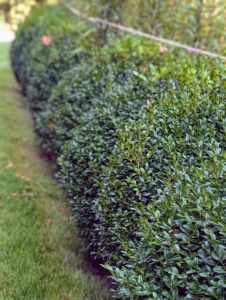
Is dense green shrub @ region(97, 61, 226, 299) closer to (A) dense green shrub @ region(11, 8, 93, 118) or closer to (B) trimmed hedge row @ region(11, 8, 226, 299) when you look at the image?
(B) trimmed hedge row @ region(11, 8, 226, 299)

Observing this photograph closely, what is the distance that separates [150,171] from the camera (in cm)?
155

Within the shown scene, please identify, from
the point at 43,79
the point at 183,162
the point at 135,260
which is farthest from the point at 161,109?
the point at 43,79

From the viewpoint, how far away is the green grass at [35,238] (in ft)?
6.58

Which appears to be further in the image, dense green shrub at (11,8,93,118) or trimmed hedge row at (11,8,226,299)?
dense green shrub at (11,8,93,118)

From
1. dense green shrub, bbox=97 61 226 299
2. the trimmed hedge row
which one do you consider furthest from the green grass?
dense green shrub, bbox=97 61 226 299

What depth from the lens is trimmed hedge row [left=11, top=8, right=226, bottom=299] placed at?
1.21 metres

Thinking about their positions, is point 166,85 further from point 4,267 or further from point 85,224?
point 4,267

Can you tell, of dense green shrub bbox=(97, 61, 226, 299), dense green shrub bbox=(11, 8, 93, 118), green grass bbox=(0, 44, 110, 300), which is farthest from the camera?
dense green shrub bbox=(11, 8, 93, 118)

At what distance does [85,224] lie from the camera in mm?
2133

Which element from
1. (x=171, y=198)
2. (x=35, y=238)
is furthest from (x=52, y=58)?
(x=171, y=198)

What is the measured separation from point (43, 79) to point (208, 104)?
2.61 metres

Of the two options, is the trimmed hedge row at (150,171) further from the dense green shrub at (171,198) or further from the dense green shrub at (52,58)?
the dense green shrub at (52,58)

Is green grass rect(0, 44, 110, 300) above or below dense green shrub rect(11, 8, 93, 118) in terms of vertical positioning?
below

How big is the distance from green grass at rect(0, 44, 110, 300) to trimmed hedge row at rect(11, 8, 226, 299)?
0.78 ft
